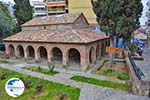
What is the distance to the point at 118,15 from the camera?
797 inches

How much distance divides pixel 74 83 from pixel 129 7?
34.2 ft

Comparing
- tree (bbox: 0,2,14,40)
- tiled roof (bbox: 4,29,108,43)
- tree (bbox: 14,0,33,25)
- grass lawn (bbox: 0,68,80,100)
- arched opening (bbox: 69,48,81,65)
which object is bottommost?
grass lawn (bbox: 0,68,80,100)

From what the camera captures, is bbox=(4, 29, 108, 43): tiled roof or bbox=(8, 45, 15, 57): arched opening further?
A: bbox=(8, 45, 15, 57): arched opening

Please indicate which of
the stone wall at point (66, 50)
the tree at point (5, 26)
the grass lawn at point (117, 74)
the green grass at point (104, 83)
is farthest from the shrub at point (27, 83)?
the tree at point (5, 26)

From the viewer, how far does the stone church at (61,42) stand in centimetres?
2220

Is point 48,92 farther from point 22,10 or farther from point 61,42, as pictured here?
point 22,10

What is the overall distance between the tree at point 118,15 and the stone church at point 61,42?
10.7 ft

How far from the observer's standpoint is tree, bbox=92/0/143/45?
19.7 m

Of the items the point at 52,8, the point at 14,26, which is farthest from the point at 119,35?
the point at 52,8

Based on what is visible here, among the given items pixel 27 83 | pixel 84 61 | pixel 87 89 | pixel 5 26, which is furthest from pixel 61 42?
pixel 5 26

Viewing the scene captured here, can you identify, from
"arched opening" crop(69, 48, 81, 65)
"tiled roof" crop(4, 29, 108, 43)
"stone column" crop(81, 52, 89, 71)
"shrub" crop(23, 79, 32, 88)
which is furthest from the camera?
"arched opening" crop(69, 48, 81, 65)

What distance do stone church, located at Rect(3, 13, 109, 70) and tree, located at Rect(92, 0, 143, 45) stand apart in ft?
10.7

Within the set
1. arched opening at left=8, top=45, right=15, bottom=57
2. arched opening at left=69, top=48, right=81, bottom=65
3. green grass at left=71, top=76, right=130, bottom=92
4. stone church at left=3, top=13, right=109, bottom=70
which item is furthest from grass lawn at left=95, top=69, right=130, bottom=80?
arched opening at left=8, top=45, right=15, bottom=57

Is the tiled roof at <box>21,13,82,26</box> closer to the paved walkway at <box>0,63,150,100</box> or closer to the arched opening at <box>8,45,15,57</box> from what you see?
the arched opening at <box>8,45,15,57</box>
